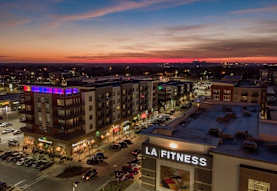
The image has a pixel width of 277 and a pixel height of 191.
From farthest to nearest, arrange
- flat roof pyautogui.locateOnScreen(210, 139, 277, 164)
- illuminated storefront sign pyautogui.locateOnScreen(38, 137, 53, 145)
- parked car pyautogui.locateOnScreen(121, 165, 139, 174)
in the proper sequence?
illuminated storefront sign pyautogui.locateOnScreen(38, 137, 53, 145) → parked car pyautogui.locateOnScreen(121, 165, 139, 174) → flat roof pyautogui.locateOnScreen(210, 139, 277, 164)

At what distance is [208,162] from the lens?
2864 centimetres

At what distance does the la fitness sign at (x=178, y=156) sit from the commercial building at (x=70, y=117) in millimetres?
32584

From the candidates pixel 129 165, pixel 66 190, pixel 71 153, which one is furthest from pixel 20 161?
pixel 129 165

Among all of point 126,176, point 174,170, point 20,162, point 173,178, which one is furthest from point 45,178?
point 174,170

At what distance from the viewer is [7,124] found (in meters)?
88.9

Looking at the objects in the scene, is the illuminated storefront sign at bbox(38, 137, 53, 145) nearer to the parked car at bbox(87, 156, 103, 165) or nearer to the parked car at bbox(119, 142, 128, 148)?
the parked car at bbox(87, 156, 103, 165)

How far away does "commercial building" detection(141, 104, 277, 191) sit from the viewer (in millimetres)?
26422

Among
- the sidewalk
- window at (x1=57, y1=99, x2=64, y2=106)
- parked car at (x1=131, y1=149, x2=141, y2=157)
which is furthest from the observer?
parked car at (x1=131, y1=149, x2=141, y2=157)

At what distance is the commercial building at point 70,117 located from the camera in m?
59.0

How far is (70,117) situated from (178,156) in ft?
127

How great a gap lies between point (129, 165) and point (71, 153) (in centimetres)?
1720

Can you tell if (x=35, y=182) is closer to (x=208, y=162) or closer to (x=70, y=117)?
(x=70, y=117)

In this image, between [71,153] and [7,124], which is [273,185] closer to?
[71,153]

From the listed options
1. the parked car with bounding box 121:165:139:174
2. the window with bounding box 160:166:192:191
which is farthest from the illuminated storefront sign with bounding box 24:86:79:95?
the window with bounding box 160:166:192:191
